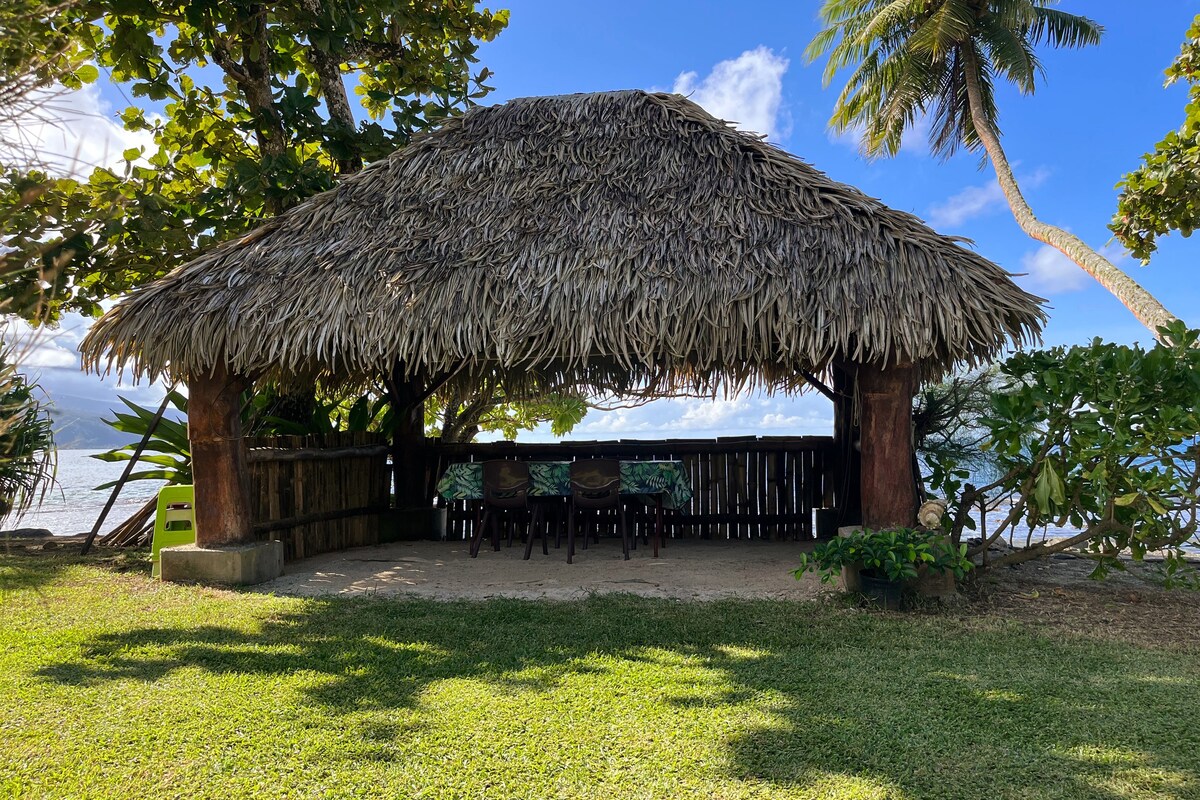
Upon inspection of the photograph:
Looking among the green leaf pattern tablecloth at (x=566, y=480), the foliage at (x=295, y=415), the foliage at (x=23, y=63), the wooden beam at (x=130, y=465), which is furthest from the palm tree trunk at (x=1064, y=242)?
the wooden beam at (x=130, y=465)

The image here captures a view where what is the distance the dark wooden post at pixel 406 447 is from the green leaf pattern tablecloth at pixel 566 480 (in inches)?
60.9

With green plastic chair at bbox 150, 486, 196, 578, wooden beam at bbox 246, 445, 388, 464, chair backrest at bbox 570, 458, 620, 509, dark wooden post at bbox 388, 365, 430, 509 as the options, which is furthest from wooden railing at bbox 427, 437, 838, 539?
green plastic chair at bbox 150, 486, 196, 578

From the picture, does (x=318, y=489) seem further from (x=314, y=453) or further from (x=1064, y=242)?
(x=1064, y=242)

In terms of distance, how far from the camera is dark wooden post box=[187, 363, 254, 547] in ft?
18.9

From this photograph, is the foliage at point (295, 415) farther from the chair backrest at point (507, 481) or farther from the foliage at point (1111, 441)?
the foliage at point (1111, 441)

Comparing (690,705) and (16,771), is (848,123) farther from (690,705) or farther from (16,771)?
(16,771)

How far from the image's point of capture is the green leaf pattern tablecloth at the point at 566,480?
265 inches

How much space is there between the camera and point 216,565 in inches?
222

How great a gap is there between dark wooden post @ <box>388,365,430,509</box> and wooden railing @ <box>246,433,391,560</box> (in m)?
0.20

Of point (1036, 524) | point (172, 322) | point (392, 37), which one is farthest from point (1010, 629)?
point (392, 37)

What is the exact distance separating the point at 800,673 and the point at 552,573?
9.54ft

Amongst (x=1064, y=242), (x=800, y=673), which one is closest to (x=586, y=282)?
(x=800, y=673)

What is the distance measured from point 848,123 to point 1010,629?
1502cm

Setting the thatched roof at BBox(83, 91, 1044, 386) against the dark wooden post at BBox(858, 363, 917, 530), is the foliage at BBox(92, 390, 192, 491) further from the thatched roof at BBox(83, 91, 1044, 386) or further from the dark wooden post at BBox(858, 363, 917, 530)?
the dark wooden post at BBox(858, 363, 917, 530)
